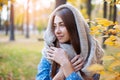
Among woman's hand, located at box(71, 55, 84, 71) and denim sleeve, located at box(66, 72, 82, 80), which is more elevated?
woman's hand, located at box(71, 55, 84, 71)

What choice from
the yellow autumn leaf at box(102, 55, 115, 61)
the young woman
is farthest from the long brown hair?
the yellow autumn leaf at box(102, 55, 115, 61)

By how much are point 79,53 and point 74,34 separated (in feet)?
0.60

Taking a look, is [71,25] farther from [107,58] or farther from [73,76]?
[107,58]

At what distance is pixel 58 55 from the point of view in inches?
99.3

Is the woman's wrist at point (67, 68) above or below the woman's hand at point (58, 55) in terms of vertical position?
below

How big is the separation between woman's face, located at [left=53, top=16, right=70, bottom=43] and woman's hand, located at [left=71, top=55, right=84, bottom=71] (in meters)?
0.18

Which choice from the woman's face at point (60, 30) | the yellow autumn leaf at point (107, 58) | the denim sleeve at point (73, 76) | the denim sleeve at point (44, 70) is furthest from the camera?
the denim sleeve at point (44, 70)

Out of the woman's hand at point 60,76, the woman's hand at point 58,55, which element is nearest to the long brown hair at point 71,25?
the woman's hand at point 58,55

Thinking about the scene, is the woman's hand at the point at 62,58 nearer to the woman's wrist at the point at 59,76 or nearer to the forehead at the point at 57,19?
the woman's wrist at the point at 59,76

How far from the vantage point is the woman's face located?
2.54 meters

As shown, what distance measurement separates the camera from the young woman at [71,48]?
2498mm

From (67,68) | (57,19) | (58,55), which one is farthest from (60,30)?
(67,68)

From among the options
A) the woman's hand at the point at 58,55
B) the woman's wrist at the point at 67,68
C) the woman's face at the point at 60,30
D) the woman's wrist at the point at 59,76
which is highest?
the woman's face at the point at 60,30

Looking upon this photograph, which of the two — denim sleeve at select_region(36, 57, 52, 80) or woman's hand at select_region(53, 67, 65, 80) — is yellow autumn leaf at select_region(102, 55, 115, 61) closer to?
woman's hand at select_region(53, 67, 65, 80)
